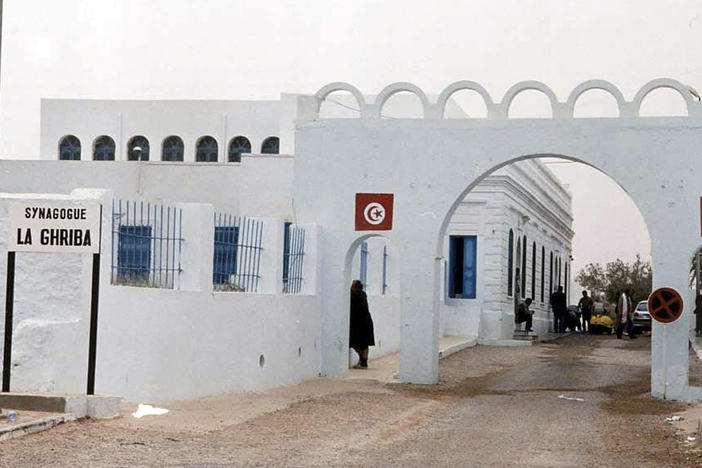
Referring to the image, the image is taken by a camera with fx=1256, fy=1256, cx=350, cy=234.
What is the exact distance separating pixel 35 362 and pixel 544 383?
10.7m

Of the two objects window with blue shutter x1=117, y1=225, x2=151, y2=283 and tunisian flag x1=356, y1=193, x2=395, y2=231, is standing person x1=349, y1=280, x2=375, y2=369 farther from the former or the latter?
window with blue shutter x1=117, y1=225, x2=151, y2=283

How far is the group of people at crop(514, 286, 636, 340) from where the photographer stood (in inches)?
1417

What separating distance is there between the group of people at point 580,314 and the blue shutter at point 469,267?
6.80 ft

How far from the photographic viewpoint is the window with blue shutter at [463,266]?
3469 cm

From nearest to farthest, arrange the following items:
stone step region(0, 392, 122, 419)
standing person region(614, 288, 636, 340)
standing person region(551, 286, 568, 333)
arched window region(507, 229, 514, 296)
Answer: stone step region(0, 392, 122, 419) → standing person region(614, 288, 636, 340) → arched window region(507, 229, 514, 296) → standing person region(551, 286, 568, 333)

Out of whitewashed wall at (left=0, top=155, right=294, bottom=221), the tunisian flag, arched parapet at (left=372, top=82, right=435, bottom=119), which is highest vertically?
arched parapet at (left=372, top=82, right=435, bottom=119)

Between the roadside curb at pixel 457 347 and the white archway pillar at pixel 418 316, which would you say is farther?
the roadside curb at pixel 457 347

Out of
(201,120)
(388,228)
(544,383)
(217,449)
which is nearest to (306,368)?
(388,228)

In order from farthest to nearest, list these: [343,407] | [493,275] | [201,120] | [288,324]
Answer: [201,120]
[493,275]
[288,324]
[343,407]

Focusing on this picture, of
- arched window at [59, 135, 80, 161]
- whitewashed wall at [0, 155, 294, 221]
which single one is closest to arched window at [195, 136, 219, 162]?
arched window at [59, 135, 80, 161]

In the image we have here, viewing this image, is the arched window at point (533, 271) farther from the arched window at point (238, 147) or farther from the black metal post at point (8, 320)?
the black metal post at point (8, 320)

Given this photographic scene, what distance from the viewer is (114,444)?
37.4ft

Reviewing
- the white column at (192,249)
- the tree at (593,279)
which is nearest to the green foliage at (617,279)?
the tree at (593,279)

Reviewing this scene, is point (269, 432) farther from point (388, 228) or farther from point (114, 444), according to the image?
point (388, 228)
